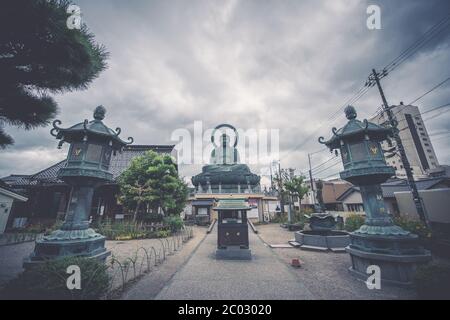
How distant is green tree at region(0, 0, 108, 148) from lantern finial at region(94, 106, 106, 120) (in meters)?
2.82

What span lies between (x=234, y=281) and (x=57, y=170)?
24.2 meters

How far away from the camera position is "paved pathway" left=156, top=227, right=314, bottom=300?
490 centimetres

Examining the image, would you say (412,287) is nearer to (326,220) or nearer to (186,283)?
(186,283)

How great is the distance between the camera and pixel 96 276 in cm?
429

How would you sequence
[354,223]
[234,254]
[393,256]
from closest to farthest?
[393,256] → [234,254] → [354,223]

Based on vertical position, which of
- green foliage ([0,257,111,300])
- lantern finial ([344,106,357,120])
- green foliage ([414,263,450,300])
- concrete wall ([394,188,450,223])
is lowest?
green foliage ([414,263,450,300])

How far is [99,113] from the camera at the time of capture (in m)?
7.28

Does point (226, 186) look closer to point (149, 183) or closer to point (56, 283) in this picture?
point (149, 183)

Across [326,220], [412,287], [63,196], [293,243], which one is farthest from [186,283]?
[63,196]

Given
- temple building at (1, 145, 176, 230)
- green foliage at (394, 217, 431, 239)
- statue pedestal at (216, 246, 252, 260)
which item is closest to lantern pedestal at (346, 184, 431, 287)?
statue pedestal at (216, 246, 252, 260)

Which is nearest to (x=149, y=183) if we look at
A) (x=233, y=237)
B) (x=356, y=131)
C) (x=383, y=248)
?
(x=233, y=237)

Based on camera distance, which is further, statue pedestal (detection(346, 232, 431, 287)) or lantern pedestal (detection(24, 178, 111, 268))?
lantern pedestal (detection(24, 178, 111, 268))

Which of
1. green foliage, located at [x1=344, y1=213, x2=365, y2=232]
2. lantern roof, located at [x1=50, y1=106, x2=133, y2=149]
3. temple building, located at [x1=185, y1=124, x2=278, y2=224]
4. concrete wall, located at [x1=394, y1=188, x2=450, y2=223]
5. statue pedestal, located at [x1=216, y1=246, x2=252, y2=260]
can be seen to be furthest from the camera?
temple building, located at [x1=185, y1=124, x2=278, y2=224]

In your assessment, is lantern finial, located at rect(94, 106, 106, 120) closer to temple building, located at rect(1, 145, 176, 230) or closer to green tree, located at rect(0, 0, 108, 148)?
green tree, located at rect(0, 0, 108, 148)
